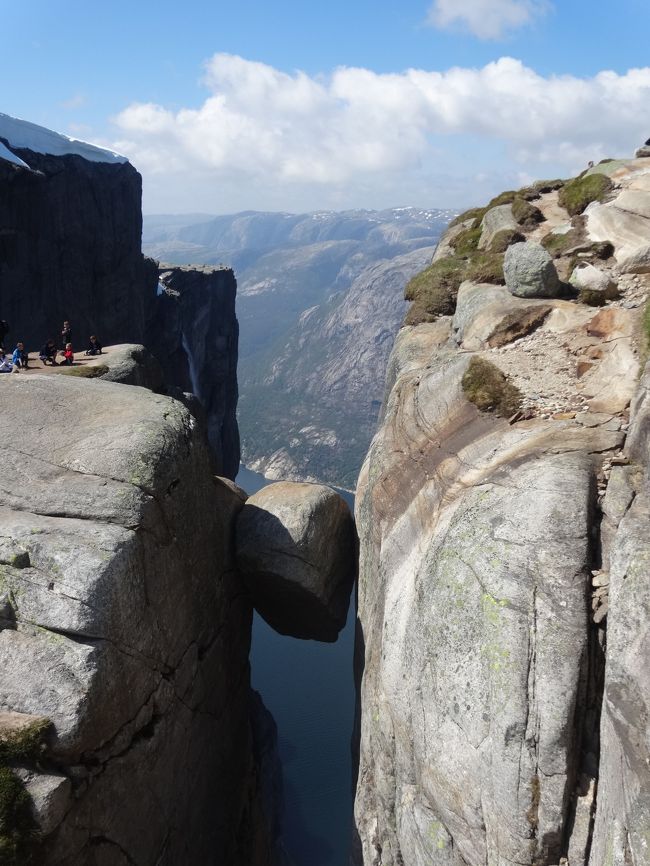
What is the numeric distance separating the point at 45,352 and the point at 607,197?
28.8 metres

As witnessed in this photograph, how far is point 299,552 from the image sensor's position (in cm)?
2317

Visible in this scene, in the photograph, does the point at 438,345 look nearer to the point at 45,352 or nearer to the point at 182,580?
the point at 182,580

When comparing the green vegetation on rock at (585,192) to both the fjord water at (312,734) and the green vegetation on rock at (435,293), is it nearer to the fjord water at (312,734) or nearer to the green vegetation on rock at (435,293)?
the green vegetation on rock at (435,293)

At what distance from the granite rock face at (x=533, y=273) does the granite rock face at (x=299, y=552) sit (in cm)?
1115

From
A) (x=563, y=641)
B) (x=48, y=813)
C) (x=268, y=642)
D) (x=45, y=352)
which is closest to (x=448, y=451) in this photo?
(x=563, y=641)

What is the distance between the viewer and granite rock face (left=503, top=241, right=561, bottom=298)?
22016mm

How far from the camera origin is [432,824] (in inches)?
556

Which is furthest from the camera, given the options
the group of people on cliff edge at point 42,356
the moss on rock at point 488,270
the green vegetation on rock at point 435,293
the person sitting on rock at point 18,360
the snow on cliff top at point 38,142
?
the snow on cliff top at point 38,142

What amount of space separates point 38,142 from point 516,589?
241ft

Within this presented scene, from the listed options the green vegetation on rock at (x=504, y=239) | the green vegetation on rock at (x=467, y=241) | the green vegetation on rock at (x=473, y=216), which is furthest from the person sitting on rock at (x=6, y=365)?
the green vegetation on rock at (x=473, y=216)

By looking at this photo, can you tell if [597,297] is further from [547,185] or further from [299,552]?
[547,185]

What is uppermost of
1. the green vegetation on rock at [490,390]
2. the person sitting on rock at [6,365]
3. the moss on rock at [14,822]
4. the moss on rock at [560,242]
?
the moss on rock at [560,242]

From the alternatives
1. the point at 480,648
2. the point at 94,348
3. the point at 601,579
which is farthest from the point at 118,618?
the point at 94,348

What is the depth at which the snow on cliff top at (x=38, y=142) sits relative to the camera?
63.0 meters
